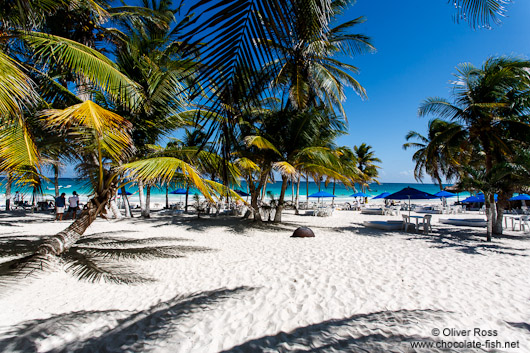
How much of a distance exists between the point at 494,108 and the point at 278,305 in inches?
458

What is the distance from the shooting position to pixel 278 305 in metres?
3.78

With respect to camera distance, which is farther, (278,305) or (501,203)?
(501,203)

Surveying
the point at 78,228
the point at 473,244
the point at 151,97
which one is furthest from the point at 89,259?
the point at 473,244

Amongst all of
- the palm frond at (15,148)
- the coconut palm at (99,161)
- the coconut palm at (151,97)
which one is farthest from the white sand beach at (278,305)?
the coconut palm at (151,97)

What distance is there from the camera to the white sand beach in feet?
9.53

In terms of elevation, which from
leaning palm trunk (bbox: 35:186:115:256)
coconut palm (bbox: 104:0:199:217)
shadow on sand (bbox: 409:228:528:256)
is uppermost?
coconut palm (bbox: 104:0:199:217)

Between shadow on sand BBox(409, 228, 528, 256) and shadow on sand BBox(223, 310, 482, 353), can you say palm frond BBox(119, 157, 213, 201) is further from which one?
shadow on sand BBox(409, 228, 528, 256)

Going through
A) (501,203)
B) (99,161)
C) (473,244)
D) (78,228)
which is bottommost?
(473,244)

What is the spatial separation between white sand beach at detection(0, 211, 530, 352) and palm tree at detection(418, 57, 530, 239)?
17.4 feet

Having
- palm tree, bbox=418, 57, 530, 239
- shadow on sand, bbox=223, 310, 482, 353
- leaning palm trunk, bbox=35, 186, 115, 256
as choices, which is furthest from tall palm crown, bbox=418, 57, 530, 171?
leaning palm trunk, bbox=35, 186, 115, 256

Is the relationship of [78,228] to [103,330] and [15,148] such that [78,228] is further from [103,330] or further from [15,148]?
[103,330]

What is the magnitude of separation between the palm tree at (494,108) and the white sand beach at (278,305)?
5.31 metres

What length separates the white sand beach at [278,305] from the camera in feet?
9.53

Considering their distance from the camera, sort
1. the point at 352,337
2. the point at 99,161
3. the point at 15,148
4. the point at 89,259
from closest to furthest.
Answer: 1. the point at 352,337
2. the point at 15,148
3. the point at 99,161
4. the point at 89,259
